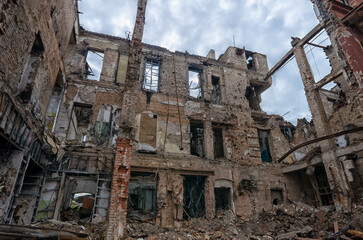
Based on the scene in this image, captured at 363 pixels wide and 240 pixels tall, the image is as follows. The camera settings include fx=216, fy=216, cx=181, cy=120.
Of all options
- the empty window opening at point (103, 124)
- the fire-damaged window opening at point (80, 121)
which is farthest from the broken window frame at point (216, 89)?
the fire-damaged window opening at point (80, 121)

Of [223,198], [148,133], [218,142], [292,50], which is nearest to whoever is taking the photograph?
[148,133]

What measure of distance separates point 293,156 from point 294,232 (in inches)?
348

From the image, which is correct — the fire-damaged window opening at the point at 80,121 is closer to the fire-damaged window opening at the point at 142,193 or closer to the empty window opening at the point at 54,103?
the empty window opening at the point at 54,103

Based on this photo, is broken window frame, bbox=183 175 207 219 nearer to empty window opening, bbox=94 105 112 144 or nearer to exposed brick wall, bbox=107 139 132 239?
empty window opening, bbox=94 105 112 144

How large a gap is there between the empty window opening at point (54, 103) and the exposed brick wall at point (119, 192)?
5.25 m

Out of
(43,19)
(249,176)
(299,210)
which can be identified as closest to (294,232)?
(299,210)

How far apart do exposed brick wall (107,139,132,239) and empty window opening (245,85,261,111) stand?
471 inches

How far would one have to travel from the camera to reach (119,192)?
7602 mm

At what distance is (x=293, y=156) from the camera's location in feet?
52.6

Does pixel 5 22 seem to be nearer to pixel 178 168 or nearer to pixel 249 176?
pixel 178 168

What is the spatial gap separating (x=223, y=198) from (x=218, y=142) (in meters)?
3.78

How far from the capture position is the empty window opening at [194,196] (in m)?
12.0

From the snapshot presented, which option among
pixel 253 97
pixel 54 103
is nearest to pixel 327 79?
pixel 253 97

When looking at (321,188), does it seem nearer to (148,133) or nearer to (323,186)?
(323,186)
